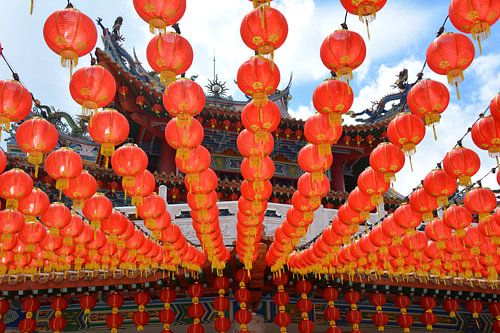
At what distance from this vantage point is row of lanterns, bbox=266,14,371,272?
13.3 ft

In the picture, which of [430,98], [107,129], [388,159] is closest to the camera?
[430,98]

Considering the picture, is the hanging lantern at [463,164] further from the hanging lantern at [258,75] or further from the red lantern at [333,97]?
the hanging lantern at [258,75]

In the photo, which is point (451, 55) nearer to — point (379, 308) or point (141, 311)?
point (379, 308)

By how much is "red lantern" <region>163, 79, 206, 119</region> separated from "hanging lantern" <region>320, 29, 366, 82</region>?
1.16 m

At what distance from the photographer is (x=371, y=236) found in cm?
739

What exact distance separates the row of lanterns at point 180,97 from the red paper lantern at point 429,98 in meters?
1.99

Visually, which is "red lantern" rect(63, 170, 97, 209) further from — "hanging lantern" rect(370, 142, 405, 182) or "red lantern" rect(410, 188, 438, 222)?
"red lantern" rect(410, 188, 438, 222)

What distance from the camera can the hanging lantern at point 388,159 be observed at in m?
5.52

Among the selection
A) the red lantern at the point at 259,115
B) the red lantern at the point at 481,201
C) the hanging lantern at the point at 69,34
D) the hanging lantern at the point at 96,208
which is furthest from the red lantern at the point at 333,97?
the hanging lantern at the point at 96,208

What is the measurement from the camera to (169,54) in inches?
154

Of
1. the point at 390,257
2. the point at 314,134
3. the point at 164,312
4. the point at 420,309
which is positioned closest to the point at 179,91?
the point at 314,134

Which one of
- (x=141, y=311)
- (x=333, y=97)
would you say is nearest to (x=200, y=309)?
(x=141, y=311)

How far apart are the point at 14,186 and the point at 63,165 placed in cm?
70

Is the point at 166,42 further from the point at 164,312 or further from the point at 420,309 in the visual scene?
the point at 420,309
